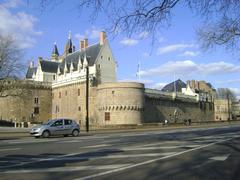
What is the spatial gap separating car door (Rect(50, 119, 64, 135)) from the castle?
4036 centimetres

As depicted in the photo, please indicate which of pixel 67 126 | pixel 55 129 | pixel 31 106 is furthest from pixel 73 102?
pixel 55 129

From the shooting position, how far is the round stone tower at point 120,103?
77.9 m

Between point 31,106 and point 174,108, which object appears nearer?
point 31,106

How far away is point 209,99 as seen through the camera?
123m

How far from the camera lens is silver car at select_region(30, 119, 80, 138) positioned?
3123 centimetres

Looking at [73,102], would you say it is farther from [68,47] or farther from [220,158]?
[220,158]

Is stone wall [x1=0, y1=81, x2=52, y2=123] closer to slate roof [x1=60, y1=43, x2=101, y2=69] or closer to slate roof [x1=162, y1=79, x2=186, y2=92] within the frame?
slate roof [x1=60, y1=43, x2=101, y2=69]

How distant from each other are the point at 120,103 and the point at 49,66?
33529mm

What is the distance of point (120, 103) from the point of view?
78.1 m

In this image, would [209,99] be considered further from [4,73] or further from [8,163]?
[8,163]

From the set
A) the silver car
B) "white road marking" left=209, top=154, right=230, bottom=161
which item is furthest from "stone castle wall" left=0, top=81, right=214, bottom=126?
"white road marking" left=209, top=154, right=230, bottom=161

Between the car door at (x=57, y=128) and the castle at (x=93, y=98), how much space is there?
Result: 40.4 metres

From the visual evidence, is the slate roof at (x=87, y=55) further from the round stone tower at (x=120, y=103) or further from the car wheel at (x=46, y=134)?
the car wheel at (x=46, y=134)

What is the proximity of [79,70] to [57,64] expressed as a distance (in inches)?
702
